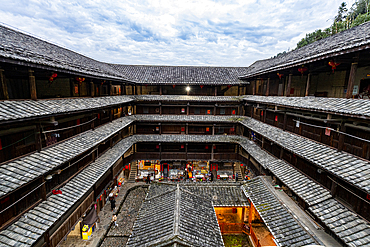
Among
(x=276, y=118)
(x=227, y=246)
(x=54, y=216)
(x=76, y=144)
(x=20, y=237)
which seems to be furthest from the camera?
(x=276, y=118)

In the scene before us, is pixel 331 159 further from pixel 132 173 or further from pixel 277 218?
pixel 132 173

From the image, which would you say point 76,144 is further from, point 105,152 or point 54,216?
point 105,152

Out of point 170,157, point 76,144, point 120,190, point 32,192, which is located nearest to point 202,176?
point 170,157

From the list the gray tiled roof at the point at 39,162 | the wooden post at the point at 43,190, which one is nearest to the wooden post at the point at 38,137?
the gray tiled roof at the point at 39,162

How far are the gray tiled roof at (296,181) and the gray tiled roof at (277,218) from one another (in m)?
1.96

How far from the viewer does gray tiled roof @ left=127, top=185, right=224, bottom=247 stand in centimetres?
1130

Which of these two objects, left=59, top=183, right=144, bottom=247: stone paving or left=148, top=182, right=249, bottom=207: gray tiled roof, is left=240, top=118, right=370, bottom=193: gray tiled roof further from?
left=59, top=183, right=144, bottom=247: stone paving

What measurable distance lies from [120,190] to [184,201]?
15829 millimetres

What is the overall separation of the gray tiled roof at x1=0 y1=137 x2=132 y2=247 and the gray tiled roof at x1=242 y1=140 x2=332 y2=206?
15384 millimetres

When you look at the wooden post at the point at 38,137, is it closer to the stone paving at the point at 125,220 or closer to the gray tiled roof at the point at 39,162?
the gray tiled roof at the point at 39,162

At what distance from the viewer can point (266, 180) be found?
18.3 metres

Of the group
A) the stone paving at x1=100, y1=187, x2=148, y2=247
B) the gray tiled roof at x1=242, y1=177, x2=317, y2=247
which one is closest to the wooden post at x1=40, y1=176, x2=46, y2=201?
the stone paving at x1=100, y1=187, x2=148, y2=247

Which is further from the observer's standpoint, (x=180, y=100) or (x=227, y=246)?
(x=180, y=100)

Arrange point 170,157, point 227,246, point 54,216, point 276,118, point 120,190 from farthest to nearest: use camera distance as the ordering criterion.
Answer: point 170,157, point 120,190, point 276,118, point 227,246, point 54,216
